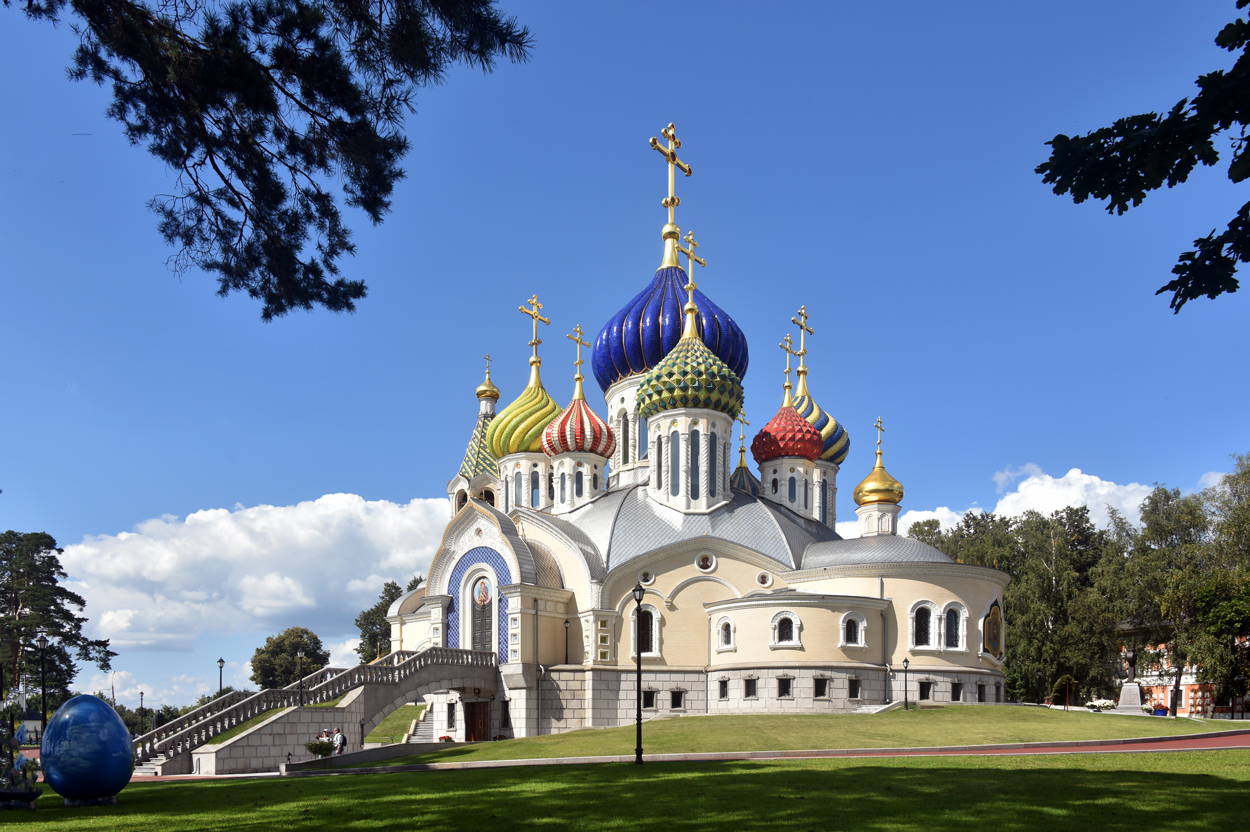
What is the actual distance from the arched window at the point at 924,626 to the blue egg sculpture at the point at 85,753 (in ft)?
85.0

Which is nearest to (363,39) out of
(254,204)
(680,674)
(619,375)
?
(254,204)

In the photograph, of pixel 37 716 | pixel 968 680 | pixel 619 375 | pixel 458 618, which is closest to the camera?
pixel 968 680

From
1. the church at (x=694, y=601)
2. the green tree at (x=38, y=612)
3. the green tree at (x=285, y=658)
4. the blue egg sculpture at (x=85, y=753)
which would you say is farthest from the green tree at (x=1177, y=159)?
the green tree at (x=285, y=658)

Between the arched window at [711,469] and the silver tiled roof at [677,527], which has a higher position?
the arched window at [711,469]

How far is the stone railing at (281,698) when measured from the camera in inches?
1004

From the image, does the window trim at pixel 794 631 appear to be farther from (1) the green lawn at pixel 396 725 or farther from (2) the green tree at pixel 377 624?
(2) the green tree at pixel 377 624

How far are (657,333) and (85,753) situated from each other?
32.3 metres

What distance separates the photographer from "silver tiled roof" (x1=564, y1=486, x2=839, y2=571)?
36.6 meters

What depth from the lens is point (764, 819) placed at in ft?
39.2

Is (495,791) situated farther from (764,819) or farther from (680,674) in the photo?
(680,674)

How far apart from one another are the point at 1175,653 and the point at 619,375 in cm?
2525

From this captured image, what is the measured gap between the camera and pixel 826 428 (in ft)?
154

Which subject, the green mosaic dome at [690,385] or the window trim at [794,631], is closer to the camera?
the window trim at [794,631]

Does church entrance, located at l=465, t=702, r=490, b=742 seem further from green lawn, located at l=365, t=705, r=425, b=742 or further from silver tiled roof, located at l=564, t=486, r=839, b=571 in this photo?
silver tiled roof, located at l=564, t=486, r=839, b=571
